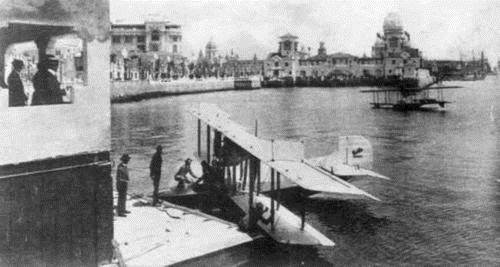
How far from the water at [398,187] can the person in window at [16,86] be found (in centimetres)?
516

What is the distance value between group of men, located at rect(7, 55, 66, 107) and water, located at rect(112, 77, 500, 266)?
478 centimetres

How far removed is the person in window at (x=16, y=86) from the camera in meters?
9.05

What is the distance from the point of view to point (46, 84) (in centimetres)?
980

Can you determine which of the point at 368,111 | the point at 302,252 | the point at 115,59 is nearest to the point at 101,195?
the point at 302,252

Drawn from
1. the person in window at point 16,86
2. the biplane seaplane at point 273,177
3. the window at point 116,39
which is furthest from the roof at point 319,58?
the person in window at point 16,86

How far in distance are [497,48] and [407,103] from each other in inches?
1697

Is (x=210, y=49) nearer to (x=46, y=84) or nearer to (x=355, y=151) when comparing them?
(x=355, y=151)

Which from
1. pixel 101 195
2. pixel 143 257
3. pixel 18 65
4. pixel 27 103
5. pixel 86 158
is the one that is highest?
pixel 18 65

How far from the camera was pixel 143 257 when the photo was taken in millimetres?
11078

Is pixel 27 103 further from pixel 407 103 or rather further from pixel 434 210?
pixel 407 103

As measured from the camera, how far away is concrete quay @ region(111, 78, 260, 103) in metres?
82.6

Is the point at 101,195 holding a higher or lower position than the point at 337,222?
higher

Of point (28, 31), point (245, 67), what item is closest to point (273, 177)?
point (28, 31)

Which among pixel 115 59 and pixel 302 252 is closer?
pixel 302 252
